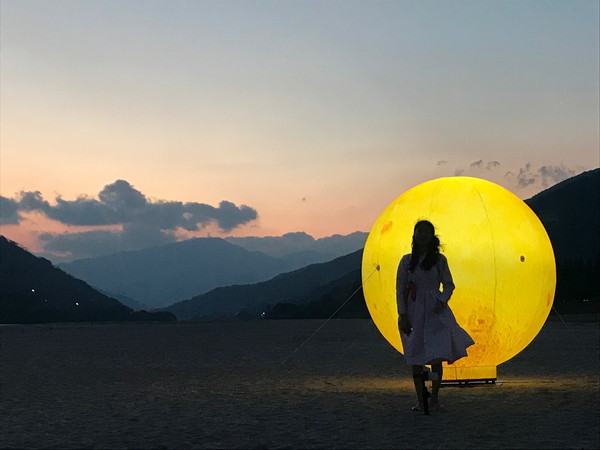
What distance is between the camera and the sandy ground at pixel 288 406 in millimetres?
9281

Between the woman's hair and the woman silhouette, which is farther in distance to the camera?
the woman's hair

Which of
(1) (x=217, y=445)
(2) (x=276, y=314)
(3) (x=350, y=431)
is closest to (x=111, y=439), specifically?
(1) (x=217, y=445)

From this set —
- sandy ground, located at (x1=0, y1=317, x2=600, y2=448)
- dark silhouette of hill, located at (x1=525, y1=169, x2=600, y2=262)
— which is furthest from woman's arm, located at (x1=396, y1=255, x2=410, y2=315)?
dark silhouette of hill, located at (x1=525, y1=169, x2=600, y2=262)

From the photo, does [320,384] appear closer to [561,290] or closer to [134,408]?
[134,408]

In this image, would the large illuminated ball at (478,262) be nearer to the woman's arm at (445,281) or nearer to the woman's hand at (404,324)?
the woman's arm at (445,281)

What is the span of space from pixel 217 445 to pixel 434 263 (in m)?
3.37

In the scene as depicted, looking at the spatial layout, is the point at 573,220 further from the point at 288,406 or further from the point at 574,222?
the point at 288,406

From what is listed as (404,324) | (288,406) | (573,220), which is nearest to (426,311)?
(404,324)

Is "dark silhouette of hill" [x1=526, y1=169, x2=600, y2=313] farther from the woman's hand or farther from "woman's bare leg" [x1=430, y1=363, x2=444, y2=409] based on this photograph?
the woman's hand

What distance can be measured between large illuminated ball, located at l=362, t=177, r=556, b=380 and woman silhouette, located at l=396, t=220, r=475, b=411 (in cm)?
176

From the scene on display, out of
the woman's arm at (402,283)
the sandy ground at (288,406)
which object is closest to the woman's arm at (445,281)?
the woman's arm at (402,283)

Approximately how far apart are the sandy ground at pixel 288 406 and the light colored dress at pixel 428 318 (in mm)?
727

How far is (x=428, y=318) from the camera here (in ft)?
35.2

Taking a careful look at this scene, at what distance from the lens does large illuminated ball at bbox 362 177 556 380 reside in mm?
12531
